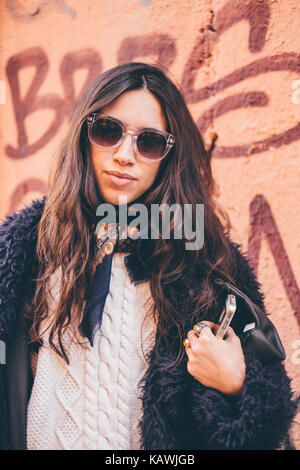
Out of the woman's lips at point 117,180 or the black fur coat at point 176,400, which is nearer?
the black fur coat at point 176,400

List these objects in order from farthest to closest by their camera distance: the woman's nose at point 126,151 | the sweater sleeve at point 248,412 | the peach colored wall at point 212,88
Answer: the peach colored wall at point 212,88 < the woman's nose at point 126,151 < the sweater sleeve at point 248,412

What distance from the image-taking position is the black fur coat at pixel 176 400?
0.98m

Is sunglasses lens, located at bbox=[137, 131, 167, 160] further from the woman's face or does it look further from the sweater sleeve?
the sweater sleeve

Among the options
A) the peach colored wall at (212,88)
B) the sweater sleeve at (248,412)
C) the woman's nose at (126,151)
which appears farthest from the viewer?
the peach colored wall at (212,88)

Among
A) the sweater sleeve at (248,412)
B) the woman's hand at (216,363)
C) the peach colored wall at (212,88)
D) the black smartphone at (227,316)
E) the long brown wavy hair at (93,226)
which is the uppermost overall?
the peach colored wall at (212,88)

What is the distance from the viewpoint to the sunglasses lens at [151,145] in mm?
1133

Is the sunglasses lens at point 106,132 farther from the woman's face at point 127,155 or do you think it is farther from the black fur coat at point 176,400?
the black fur coat at point 176,400

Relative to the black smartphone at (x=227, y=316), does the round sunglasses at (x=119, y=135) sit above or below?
above

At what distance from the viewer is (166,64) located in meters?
1.75

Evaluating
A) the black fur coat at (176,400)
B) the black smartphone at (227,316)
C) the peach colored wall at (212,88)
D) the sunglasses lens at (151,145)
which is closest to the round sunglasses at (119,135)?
the sunglasses lens at (151,145)

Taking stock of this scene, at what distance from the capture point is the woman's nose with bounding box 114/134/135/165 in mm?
1104

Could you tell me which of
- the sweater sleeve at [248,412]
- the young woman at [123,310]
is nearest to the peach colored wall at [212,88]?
the young woman at [123,310]

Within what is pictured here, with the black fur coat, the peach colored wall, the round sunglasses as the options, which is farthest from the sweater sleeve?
the round sunglasses

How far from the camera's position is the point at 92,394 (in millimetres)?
1046
